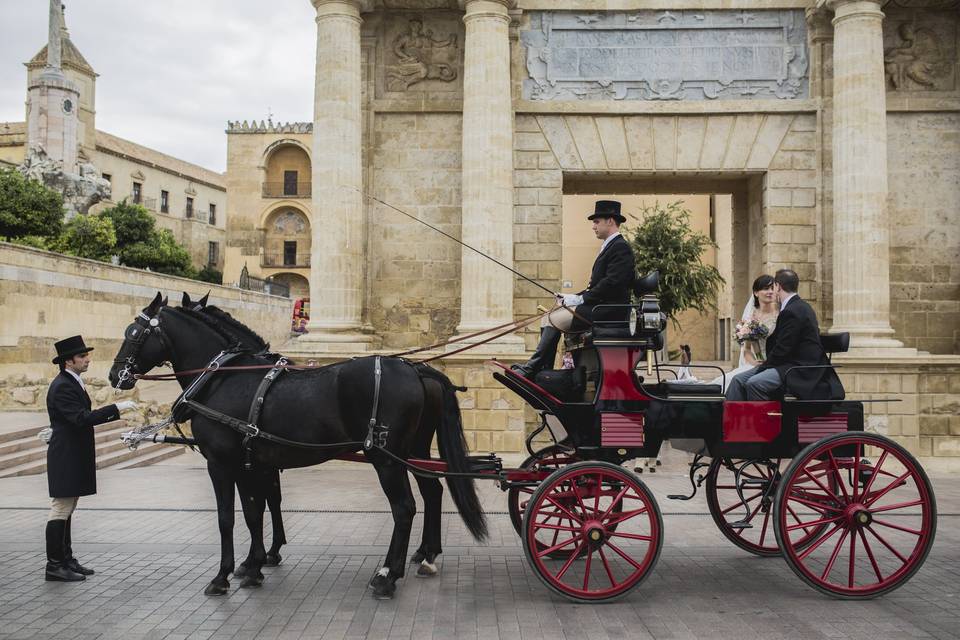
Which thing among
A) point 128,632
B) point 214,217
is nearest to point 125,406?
point 128,632

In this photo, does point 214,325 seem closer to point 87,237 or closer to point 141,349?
point 141,349


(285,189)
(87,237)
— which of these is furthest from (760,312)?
(285,189)

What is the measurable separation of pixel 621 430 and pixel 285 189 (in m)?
52.4

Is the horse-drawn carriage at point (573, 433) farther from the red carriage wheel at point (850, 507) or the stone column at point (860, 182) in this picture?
the stone column at point (860, 182)

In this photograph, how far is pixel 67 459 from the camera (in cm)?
593

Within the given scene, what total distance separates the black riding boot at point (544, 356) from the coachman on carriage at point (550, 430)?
67 mm

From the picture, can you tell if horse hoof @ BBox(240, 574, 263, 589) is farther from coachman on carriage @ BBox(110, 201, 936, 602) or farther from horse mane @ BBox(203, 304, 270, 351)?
horse mane @ BBox(203, 304, 270, 351)

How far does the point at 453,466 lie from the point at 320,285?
275 inches

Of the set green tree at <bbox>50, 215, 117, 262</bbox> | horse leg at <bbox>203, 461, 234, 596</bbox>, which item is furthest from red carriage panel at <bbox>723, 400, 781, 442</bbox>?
green tree at <bbox>50, 215, 117, 262</bbox>

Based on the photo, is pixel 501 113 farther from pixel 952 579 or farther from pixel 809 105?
pixel 952 579

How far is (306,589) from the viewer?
5.61 m

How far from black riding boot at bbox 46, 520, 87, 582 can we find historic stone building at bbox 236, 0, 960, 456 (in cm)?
589

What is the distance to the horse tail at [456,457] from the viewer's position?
5547 mm

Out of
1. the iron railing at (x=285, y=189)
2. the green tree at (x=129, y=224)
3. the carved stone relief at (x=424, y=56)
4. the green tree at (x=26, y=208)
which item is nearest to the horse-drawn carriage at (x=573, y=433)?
the carved stone relief at (x=424, y=56)
